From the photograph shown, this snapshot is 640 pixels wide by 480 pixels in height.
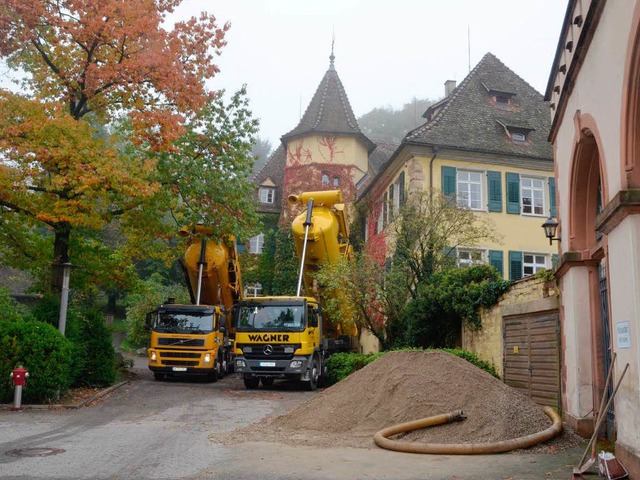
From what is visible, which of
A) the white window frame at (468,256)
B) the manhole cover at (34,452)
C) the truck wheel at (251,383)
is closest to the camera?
the manhole cover at (34,452)

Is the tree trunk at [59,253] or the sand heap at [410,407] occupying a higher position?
the tree trunk at [59,253]

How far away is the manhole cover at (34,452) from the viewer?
864 centimetres

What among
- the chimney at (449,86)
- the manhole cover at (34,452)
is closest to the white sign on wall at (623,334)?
the manhole cover at (34,452)

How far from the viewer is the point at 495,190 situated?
25875 millimetres

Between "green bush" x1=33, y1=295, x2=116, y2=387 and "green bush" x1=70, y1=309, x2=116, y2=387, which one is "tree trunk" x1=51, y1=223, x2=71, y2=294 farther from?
"green bush" x1=70, y1=309, x2=116, y2=387

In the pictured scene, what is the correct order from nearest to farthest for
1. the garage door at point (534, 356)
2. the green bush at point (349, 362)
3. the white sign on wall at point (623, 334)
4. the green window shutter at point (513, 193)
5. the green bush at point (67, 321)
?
the white sign on wall at point (623, 334)
the garage door at point (534, 356)
the green bush at point (67, 321)
the green bush at point (349, 362)
the green window shutter at point (513, 193)

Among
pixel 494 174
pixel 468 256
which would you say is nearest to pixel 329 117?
pixel 494 174

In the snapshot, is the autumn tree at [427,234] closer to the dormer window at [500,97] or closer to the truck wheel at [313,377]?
the truck wheel at [313,377]

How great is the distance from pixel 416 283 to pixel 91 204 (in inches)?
387

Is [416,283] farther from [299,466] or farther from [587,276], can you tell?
[299,466]

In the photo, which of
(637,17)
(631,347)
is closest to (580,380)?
(631,347)

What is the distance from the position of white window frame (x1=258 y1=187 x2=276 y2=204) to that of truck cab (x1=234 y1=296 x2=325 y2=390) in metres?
25.6

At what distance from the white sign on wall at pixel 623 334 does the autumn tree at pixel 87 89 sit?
11.9m

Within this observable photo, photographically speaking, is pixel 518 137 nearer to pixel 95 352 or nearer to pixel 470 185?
pixel 470 185
